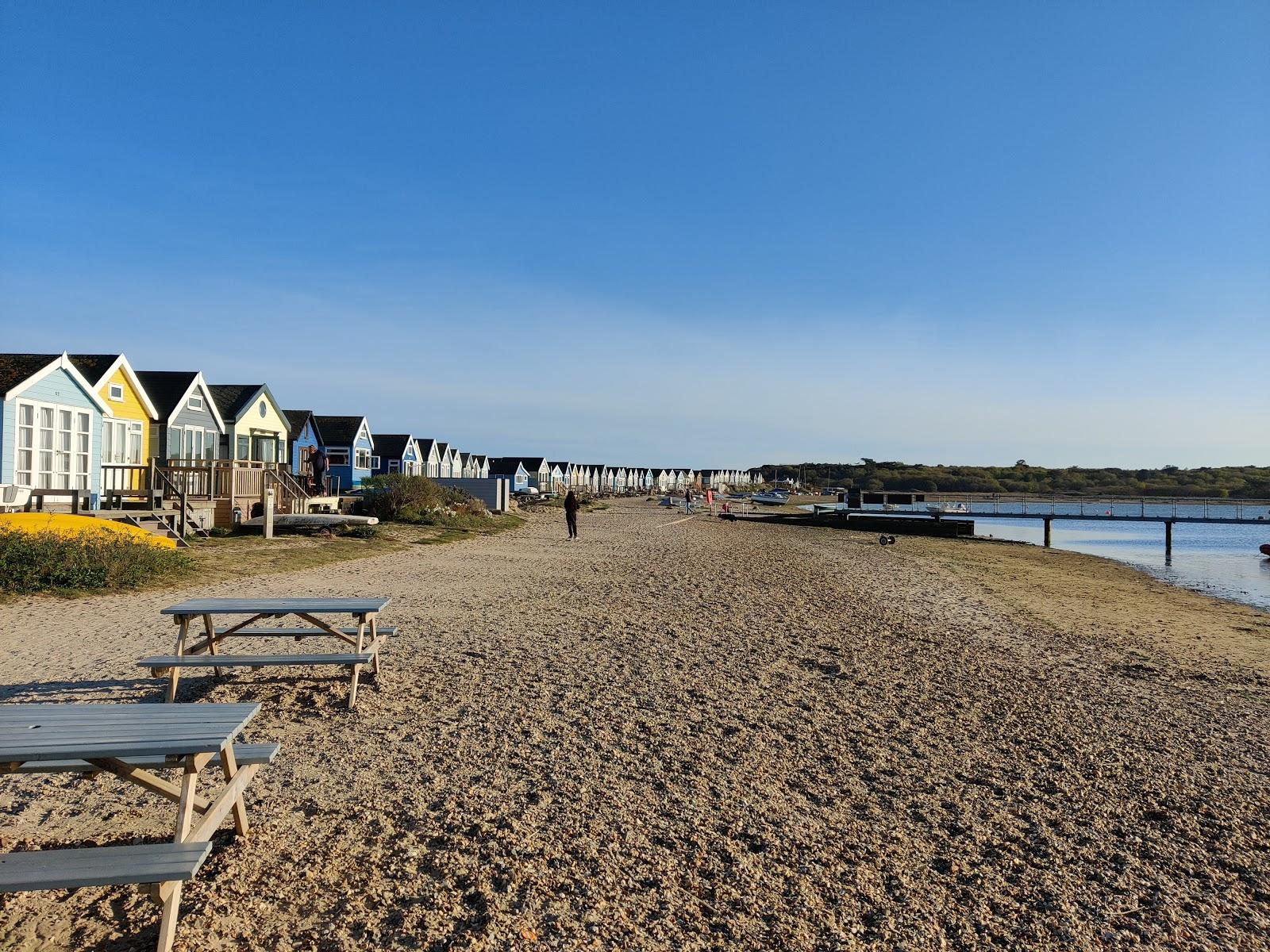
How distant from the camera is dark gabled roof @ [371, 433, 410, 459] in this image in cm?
5997

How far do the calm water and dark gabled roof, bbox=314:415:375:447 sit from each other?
38818 mm

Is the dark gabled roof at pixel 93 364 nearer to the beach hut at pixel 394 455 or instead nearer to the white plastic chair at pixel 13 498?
the white plastic chair at pixel 13 498

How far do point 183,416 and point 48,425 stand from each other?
8.87 m

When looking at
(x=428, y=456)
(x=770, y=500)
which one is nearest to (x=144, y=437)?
(x=428, y=456)

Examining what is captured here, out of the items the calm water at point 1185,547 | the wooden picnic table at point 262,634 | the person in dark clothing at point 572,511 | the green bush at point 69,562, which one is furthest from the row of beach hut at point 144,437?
the calm water at point 1185,547

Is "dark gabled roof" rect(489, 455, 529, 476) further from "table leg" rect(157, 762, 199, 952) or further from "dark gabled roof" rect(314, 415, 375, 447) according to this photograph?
"table leg" rect(157, 762, 199, 952)

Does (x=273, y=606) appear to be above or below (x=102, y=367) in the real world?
below

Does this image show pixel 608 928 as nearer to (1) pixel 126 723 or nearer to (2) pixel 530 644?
(1) pixel 126 723

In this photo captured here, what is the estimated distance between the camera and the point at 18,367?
1944 centimetres

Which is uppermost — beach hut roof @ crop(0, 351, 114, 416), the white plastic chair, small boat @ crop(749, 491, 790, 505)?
beach hut roof @ crop(0, 351, 114, 416)

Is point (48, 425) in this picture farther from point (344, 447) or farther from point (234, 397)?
point (344, 447)

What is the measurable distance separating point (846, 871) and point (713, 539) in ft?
93.5

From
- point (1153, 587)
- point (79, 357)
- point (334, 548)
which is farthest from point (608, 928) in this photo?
point (79, 357)

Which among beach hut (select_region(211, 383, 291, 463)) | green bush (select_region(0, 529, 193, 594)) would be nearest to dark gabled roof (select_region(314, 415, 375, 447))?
beach hut (select_region(211, 383, 291, 463))
